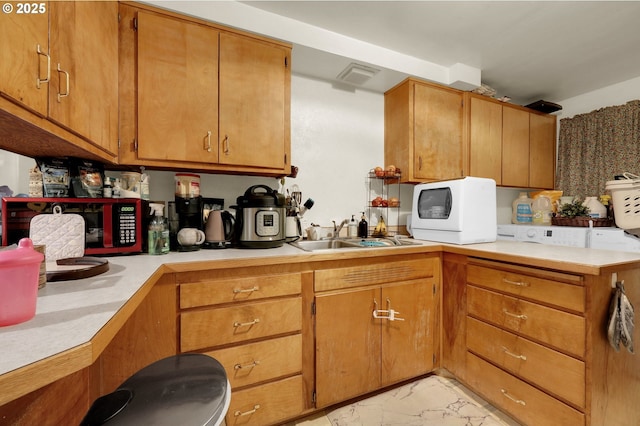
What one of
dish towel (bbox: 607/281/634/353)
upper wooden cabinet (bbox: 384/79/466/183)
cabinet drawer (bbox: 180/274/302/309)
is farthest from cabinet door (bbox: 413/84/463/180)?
cabinet drawer (bbox: 180/274/302/309)

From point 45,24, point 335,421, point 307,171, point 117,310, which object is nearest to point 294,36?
point 307,171

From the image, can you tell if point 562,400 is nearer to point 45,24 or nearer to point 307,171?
point 307,171

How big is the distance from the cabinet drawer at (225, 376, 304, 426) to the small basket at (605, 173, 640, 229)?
2.71 meters

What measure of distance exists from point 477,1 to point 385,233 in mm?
1663

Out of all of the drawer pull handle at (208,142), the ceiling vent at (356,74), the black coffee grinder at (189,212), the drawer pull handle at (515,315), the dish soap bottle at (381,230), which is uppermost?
the ceiling vent at (356,74)

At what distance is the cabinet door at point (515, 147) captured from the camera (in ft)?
8.71

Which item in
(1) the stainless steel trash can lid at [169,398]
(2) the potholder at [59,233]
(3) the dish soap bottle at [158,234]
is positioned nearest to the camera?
(1) the stainless steel trash can lid at [169,398]

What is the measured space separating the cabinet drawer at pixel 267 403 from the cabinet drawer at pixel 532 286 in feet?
3.86

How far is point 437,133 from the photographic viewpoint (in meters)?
2.31

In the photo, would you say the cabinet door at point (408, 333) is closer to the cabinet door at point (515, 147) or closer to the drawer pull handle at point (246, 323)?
the drawer pull handle at point (246, 323)

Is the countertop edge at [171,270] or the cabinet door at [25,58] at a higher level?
the cabinet door at [25,58]

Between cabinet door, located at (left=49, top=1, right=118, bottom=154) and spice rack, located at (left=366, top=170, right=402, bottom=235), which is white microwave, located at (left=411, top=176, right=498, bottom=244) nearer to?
spice rack, located at (left=366, top=170, right=402, bottom=235)

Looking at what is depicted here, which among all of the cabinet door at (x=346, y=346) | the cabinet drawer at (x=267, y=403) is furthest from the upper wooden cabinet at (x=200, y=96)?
the cabinet drawer at (x=267, y=403)

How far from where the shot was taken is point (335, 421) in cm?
144
